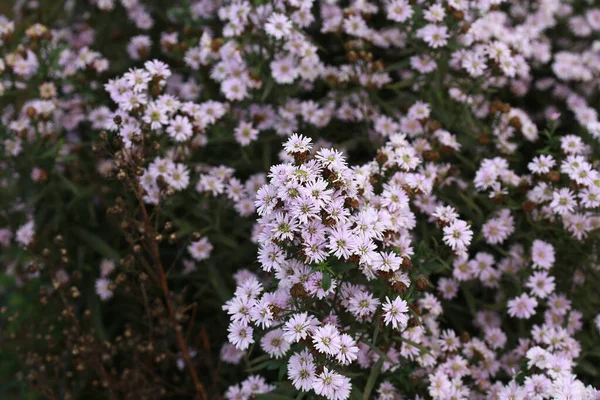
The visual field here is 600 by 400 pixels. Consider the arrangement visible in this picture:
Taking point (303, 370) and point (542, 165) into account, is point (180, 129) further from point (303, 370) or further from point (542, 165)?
point (542, 165)

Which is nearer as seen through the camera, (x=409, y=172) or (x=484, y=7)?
(x=409, y=172)

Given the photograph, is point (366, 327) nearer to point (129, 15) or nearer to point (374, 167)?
point (374, 167)

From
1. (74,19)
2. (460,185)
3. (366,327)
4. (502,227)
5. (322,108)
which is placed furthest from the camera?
(74,19)

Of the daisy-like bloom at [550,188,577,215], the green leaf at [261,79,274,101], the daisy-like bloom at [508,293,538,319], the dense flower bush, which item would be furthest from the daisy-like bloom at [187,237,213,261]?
the daisy-like bloom at [550,188,577,215]

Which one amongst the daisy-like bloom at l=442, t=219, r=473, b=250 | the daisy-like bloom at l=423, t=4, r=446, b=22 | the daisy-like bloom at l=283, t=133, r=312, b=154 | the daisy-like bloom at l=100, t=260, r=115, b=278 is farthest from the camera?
the daisy-like bloom at l=100, t=260, r=115, b=278

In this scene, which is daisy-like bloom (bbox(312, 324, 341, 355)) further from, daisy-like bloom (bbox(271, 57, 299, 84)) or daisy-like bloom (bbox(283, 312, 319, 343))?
daisy-like bloom (bbox(271, 57, 299, 84))

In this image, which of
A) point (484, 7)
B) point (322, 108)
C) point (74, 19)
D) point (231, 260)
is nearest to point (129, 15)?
point (74, 19)

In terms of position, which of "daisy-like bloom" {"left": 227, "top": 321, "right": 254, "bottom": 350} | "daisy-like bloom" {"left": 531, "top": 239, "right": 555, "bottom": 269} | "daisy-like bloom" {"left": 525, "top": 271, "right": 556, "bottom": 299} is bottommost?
"daisy-like bloom" {"left": 227, "top": 321, "right": 254, "bottom": 350}

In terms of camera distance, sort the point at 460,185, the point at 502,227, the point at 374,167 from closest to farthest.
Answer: the point at 374,167
the point at 502,227
the point at 460,185
